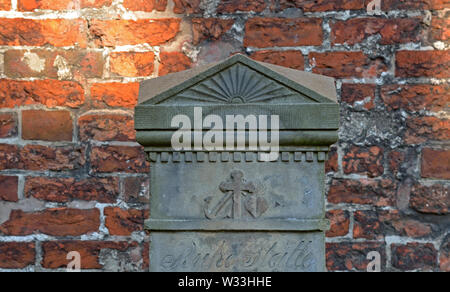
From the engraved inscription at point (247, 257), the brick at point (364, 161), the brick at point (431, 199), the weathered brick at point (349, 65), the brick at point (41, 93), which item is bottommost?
the engraved inscription at point (247, 257)

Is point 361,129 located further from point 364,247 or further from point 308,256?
point 308,256

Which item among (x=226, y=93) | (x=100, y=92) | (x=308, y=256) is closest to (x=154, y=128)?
(x=226, y=93)

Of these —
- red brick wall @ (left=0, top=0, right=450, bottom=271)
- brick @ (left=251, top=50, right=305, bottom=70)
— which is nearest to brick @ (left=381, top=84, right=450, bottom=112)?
red brick wall @ (left=0, top=0, right=450, bottom=271)

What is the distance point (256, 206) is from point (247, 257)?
141mm

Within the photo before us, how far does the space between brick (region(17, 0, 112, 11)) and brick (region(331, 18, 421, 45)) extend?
35.0 inches

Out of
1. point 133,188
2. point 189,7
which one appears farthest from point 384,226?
point 189,7

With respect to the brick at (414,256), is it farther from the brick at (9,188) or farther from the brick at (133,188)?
the brick at (9,188)

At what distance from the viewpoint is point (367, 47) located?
6.59 feet

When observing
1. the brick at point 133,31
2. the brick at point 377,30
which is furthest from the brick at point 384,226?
the brick at point 133,31

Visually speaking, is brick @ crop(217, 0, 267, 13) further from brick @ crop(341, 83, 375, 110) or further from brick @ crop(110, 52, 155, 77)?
brick @ crop(341, 83, 375, 110)

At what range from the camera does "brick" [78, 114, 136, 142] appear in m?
2.05

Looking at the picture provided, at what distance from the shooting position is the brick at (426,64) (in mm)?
1996

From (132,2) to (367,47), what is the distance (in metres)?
0.91

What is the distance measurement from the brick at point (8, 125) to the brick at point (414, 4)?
147 cm
